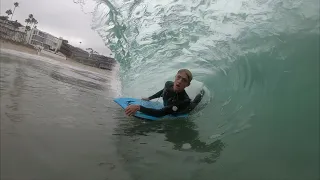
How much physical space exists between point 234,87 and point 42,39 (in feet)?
214

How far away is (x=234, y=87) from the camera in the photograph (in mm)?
6473

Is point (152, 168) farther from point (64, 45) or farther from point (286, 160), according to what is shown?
point (64, 45)

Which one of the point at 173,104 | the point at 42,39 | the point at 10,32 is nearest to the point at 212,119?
the point at 173,104

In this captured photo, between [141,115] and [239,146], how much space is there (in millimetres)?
1971

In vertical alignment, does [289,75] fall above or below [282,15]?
below

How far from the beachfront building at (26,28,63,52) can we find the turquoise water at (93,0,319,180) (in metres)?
53.3

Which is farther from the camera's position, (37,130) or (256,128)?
(256,128)

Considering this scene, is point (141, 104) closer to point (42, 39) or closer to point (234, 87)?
point (234, 87)

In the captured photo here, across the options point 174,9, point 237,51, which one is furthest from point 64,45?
point 237,51

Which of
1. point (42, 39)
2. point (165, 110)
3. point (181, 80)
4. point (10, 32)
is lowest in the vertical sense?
point (165, 110)

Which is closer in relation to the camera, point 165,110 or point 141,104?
point 165,110

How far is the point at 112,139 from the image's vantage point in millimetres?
3645

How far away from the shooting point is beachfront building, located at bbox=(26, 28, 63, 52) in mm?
59469

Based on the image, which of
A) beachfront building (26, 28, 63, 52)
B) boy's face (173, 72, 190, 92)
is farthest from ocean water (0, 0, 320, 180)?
beachfront building (26, 28, 63, 52)
